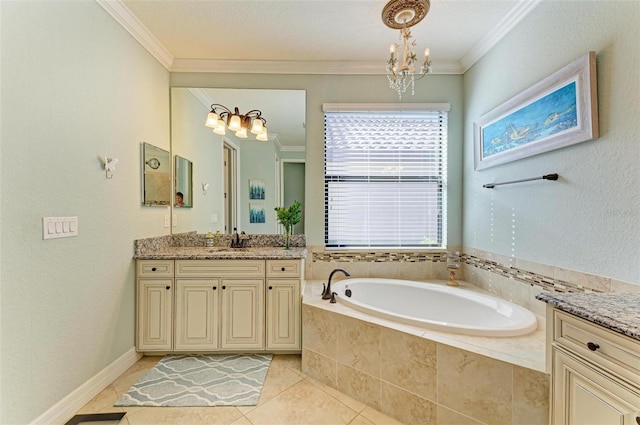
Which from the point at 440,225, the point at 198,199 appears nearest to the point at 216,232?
the point at 198,199

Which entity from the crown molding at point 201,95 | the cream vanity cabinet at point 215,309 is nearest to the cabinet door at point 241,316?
the cream vanity cabinet at point 215,309

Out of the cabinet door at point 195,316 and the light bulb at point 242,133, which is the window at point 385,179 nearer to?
the light bulb at point 242,133

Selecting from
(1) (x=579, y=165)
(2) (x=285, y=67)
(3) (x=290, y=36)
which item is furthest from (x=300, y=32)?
(1) (x=579, y=165)

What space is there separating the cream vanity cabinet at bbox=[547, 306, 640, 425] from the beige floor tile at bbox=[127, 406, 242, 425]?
162cm

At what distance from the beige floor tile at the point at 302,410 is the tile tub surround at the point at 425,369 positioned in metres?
0.14

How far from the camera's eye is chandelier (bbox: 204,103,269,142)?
261 cm

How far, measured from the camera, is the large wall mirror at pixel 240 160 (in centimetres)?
263

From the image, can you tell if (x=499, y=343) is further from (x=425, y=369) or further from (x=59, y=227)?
(x=59, y=227)

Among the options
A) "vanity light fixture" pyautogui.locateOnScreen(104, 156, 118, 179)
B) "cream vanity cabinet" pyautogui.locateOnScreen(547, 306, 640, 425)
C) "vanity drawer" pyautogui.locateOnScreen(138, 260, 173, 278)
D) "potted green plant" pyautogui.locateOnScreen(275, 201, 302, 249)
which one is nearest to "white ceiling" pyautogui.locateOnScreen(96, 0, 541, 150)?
"potted green plant" pyautogui.locateOnScreen(275, 201, 302, 249)

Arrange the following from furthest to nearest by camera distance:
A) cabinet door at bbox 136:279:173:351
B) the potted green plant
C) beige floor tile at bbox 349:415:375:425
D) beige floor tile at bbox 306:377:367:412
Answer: the potted green plant → cabinet door at bbox 136:279:173:351 → beige floor tile at bbox 306:377:367:412 → beige floor tile at bbox 349:415:375:425

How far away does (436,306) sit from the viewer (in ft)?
7.61

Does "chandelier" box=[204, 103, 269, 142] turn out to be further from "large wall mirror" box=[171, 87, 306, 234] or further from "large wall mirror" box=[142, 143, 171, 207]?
"large wall mirror" box=[142, 143, 171, 207]

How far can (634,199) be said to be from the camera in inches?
48.7

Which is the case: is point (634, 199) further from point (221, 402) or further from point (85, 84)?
point (85, 84)
